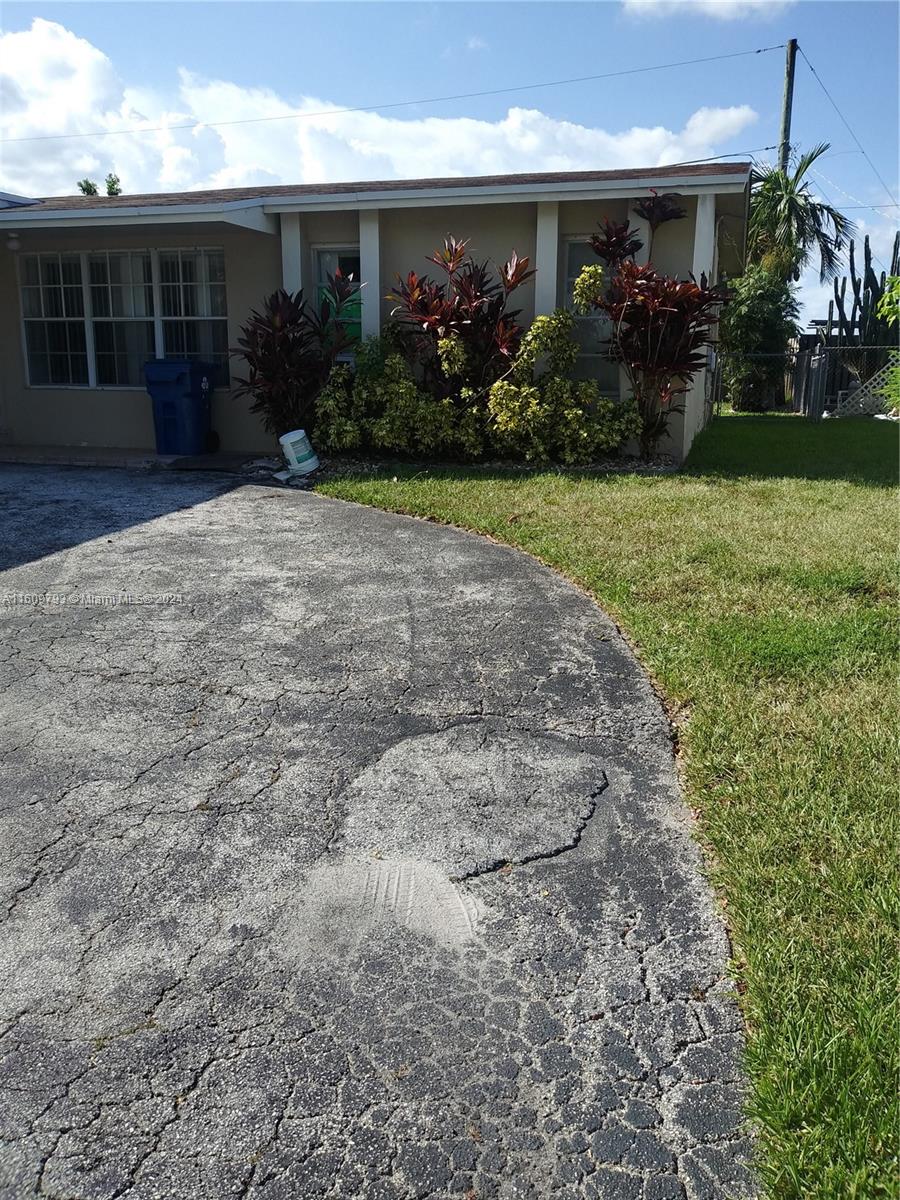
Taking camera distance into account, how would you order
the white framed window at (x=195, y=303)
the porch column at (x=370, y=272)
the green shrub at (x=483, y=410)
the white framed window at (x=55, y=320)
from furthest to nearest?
the white framed window at (x=55, y=320) → the white framed window at (x=195, y=303) → the porch column at (x=370, y=272) → the green shrub at (x=483, y=410)

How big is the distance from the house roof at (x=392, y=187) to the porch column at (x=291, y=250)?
0.30m

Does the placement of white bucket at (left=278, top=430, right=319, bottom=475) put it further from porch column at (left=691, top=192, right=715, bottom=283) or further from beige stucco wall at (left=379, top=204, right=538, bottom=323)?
porch column at (left=691, top=192, right=715, bottom=283)

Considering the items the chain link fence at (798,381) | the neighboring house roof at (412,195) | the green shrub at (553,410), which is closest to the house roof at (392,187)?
the neighboring house roof at (412,195)

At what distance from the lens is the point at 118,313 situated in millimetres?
13281

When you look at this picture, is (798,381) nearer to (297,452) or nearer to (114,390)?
(297,452)

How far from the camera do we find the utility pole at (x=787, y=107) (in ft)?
86.1

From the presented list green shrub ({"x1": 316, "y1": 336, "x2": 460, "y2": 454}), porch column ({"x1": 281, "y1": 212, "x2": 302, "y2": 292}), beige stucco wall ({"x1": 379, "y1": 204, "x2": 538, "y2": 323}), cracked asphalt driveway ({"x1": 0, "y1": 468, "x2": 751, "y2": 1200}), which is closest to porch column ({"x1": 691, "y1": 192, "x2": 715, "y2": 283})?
beige stucco wall ({"x1": 379, "y1": 204, "x2": 538, "y2": 323})

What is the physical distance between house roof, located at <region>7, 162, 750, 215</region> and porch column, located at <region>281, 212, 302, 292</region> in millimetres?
298

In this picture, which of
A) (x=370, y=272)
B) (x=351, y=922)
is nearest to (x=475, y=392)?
(x=370, y=272)

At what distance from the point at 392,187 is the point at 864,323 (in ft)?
Result: 54.9

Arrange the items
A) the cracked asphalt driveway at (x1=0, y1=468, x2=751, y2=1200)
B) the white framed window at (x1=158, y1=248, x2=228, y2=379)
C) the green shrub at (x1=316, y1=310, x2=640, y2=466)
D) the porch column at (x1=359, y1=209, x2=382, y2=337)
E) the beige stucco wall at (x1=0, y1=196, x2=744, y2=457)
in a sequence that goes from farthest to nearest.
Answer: the white framed window at (x1=158, y1=248, x2=228, y2=379) → the porch column at (x1=359, y1=209, x2=382, y2=337) → the beige stucco wall at (x1=0, y1=196, x2=744, y2=457) → the green shrub at (x1=316, y1=310, x2=640, y2=466) → the cracked asphalt driveway at (x1=0, y1=468, x2=751, y2=1200)

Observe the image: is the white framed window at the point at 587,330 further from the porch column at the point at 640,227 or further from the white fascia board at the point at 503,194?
the white fascia board at the point at 503,194

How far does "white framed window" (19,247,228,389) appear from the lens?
12992mm

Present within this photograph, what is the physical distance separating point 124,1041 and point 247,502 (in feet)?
24.8
